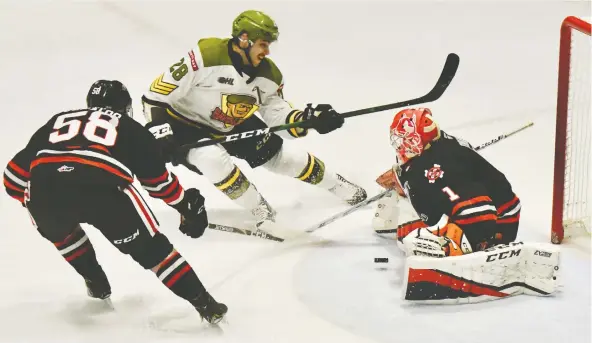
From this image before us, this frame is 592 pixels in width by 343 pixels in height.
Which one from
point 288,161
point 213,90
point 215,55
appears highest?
point 215,55

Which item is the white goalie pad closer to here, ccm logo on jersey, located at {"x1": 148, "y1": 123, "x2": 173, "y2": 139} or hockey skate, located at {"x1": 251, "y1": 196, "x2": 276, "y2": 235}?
hockey skate, located at {"x1": 251, "y1": 196, "x2": 276, "y2": 235}

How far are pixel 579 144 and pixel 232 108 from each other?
52.3 inches

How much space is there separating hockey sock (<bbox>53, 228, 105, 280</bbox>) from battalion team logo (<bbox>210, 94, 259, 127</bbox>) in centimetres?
84

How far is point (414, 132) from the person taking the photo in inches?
101

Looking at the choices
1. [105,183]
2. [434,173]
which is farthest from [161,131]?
[434,173]

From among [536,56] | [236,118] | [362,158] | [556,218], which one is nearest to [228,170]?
[236,118]

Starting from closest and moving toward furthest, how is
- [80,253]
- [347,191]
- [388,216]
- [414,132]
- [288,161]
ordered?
[80,253] < [414,132] < [388,216] < [288,161] < [347,191]

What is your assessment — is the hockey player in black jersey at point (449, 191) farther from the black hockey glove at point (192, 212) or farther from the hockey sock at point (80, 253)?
the hockey sock at point (80, 253)

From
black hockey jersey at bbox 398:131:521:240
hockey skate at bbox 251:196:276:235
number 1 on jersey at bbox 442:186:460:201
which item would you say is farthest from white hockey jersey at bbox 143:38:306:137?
number 1 on jersey at bbox 442:186:460:201

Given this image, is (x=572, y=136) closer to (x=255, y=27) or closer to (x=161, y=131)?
(x=255, y=27)

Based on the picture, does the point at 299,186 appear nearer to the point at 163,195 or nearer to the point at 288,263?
the point at 288,263

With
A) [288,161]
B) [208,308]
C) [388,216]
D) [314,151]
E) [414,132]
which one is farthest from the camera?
[314,151]

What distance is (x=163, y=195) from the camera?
7.68ft

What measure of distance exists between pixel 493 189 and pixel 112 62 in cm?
282
